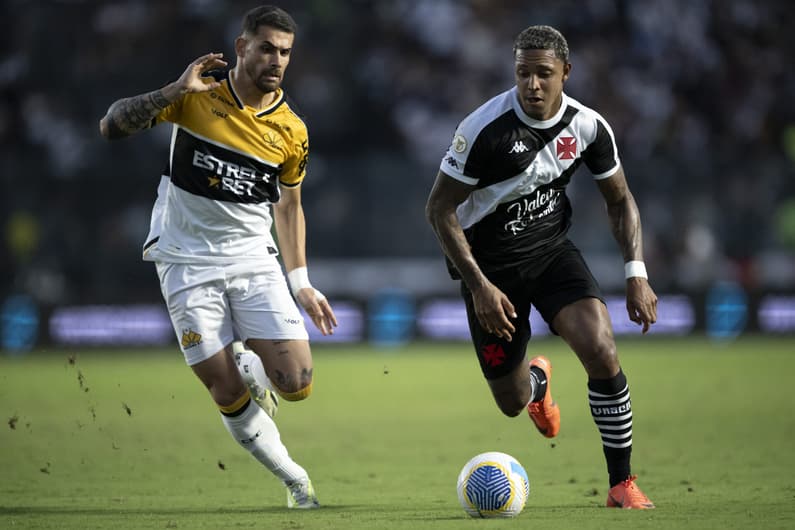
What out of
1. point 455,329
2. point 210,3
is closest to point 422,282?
point 455,329

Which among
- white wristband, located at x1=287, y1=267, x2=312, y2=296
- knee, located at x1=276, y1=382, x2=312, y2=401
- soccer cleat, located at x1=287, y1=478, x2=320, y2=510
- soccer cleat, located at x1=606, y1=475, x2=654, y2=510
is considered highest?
white wristband, located at x1=287, y1=267, x2=312, y2=296

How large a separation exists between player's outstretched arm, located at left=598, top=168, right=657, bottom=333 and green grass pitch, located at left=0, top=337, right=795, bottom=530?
1.16m

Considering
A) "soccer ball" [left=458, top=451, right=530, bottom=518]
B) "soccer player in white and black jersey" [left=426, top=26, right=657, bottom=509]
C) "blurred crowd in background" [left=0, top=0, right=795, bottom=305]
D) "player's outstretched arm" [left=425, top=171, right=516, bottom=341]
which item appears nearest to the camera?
"soccer ball" [left=458, top=451, right=530, bottom=518]

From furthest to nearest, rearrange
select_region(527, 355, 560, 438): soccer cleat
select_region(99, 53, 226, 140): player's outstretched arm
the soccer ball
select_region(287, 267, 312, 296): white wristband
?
select_region(527, 355, 560, 438): soccer cleat < select_region(287, 267, 312, 296): white wristband < select_region(99, 53, 226, 140): player's outstretched arm < the soccer ball

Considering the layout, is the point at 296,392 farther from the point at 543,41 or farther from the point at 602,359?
the point at 543,41

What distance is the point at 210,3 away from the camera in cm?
2380

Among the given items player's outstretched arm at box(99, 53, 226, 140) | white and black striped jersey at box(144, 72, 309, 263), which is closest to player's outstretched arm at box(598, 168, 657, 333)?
white and black striped jersey at box(144, 72, 309, 263)

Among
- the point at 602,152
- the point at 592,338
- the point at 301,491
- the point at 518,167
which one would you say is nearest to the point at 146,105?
the point at 518,167

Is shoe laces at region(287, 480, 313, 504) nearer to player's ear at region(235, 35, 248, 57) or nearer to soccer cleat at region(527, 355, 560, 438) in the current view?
soccer cleat at region(527, 355, 560, 438)

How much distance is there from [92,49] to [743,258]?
42.3 feet

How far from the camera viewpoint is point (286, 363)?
6.76 metres

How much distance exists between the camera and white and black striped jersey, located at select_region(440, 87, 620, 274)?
22.2ft

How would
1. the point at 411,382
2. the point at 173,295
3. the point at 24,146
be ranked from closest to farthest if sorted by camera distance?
the point at 173,295 → the point at 411,382 → the point at 24,146

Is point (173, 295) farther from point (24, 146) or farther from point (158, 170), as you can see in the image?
point (24, 146)
